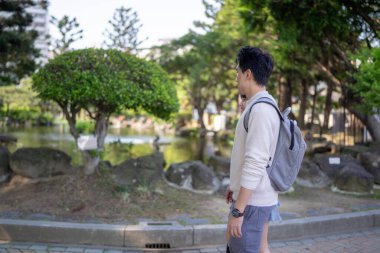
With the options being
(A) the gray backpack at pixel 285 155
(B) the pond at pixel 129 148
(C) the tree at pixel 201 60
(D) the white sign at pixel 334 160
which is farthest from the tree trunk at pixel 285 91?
(A) the gray backpack at pixel 285 155

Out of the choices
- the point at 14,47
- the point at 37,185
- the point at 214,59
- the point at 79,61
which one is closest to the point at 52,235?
the point at 37,185

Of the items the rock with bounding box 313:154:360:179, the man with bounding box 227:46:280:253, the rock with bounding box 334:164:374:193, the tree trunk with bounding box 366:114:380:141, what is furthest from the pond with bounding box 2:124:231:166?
the man with bounding box 227:46:280:253

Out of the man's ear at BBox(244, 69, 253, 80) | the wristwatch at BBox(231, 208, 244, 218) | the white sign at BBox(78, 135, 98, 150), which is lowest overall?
the wristwatch at BBox(231, 208, 244, 218)

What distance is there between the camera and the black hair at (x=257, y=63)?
2779 millimetres

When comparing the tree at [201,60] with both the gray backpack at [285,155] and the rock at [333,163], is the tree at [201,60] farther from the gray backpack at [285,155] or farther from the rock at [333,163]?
the gray backpack at [285,155]

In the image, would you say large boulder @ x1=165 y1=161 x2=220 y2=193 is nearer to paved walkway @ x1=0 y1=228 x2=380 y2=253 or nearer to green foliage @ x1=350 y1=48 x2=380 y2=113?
paved walkway @ x1=0 y1=228 x2=380 y2=253

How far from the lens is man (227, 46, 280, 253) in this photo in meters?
2.61

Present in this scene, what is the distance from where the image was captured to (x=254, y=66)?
279cm

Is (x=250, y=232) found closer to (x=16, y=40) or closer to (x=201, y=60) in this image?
(x=16, y=40)

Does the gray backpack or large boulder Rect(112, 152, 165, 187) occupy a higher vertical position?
the gray backpack

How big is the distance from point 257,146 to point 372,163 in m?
7.79

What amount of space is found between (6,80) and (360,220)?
10.9 metres

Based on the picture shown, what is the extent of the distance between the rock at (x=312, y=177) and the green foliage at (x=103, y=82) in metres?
3.63

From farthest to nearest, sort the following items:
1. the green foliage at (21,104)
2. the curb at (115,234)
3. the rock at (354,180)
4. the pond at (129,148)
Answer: the green foliage at (21,104) → the pond at (129,148) → the rock at (354,180) → the curb at (115,234)
